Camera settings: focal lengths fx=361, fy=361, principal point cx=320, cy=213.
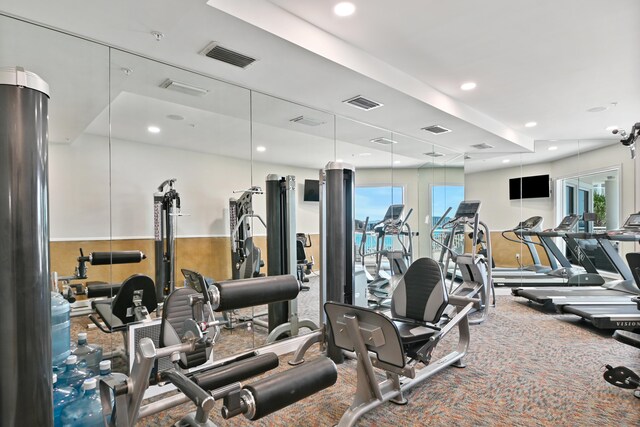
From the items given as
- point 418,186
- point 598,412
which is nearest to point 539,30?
point 598,412

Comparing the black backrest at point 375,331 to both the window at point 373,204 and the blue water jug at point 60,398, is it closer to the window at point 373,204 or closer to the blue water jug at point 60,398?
the blue water jug at point 60,398

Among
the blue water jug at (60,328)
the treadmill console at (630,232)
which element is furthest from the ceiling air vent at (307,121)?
the treadmill console at (630,232)

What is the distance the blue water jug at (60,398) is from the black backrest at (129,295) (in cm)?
76

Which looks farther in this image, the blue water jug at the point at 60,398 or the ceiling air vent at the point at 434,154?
the ceiling air vent at the point at 434,154

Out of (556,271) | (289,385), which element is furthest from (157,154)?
(556,271)

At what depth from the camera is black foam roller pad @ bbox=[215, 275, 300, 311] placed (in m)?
1.18

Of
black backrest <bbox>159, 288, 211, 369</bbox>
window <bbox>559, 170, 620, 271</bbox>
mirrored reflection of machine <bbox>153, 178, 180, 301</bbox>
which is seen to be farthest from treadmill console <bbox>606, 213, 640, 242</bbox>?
mirrored reflection of machine <bbox>153, 178, 180, 301</bbox>

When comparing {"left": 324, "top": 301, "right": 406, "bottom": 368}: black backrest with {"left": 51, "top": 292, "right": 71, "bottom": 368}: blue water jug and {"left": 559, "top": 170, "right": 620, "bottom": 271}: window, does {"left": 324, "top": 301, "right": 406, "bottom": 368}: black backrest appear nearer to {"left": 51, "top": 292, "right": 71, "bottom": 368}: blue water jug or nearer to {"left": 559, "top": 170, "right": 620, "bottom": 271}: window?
{"left": 51, "top": 292, "right": 71, "bottom": 368}: blue water jug

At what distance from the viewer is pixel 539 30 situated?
10.1 ft

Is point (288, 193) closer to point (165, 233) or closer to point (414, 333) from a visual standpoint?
point (165, 233)

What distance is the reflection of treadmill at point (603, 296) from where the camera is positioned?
3922 mm

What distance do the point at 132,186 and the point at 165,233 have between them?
1.54ft

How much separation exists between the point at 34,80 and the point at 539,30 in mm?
3561

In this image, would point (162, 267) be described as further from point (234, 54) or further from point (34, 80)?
point (34, 80)
